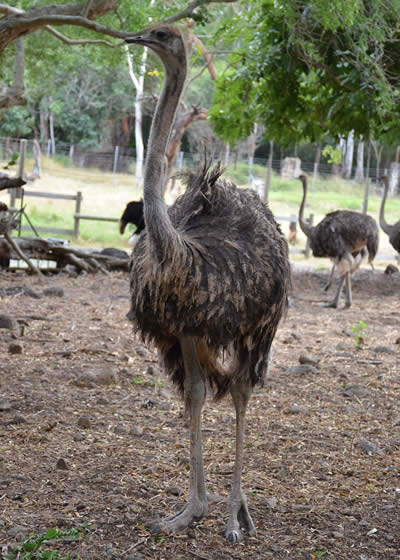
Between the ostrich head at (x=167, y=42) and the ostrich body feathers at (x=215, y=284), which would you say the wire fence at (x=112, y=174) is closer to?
the ostrich body feathers at (x=215, y=284)

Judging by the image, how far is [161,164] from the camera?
9.63 feet

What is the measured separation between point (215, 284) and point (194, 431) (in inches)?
28.6

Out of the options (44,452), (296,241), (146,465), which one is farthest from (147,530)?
(296,241)

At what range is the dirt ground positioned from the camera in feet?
9.96

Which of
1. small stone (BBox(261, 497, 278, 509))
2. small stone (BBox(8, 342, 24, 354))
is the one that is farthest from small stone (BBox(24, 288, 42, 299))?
small stone (BBox(261, 497, 278, 509))

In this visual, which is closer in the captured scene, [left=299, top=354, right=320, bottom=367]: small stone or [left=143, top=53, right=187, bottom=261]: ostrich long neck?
[left=143, top=53, right=187, bottom=261]: ostrich long neck

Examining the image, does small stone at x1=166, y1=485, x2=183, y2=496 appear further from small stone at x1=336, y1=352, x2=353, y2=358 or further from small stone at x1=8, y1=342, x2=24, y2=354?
small stone at x1=336, y1=352, x2=353, y2=358

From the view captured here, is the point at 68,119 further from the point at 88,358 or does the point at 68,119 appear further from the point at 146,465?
the point at 146,465

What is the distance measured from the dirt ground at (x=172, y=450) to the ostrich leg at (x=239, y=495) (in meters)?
0.05

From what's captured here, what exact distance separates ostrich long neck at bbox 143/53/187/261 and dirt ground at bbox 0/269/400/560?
1.25m

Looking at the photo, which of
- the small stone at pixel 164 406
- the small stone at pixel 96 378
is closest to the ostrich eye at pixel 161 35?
the small stone at pixel 164 406

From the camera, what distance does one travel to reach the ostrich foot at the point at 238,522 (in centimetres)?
306

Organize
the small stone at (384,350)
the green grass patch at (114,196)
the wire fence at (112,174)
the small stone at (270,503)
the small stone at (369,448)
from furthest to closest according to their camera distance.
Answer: the wire fence at (112,174) → the green grass patch at (114,196) → the small stone at (384,350) → the small stone at (369,448) → the small stone at (270,503)

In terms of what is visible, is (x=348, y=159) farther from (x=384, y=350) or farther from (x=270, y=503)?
(x=270, y=503)
